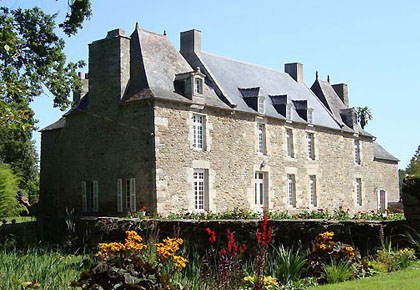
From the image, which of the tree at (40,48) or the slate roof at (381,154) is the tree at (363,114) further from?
the tree at (40,48)

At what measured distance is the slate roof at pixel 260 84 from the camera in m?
23.7

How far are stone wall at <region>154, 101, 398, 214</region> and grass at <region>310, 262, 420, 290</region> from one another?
10985 mm

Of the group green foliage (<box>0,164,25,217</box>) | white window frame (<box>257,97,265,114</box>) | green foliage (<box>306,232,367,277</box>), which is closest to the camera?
green foliage (<box>306,232,367,277</box>)

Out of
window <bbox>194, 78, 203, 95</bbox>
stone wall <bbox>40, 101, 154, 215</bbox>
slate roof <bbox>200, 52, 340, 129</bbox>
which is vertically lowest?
stone wall <bbox>40, 101, 154, 215</bbox>

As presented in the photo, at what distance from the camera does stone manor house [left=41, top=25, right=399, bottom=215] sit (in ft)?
63.1

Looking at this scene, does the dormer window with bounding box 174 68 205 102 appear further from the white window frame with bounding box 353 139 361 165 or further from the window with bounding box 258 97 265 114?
the white window frame with bounding box 353 139 361 165

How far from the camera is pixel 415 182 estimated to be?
32.7 feet

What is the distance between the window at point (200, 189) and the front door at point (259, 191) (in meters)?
3.37

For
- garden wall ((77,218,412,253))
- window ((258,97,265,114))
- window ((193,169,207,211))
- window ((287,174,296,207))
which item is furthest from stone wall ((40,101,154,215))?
window ((287,174,296,207))

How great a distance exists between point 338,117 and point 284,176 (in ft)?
26.4

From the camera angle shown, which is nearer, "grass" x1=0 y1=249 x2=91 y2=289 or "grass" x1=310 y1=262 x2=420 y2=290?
"grass" x1=0 y1=249 x2=91 y2=289

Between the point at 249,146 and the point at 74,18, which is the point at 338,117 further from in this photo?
the point at 74,18

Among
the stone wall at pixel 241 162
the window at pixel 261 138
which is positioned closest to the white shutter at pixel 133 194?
the stone wall at pixel 241 162

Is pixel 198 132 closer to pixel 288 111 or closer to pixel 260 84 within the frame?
pixel 288 111
